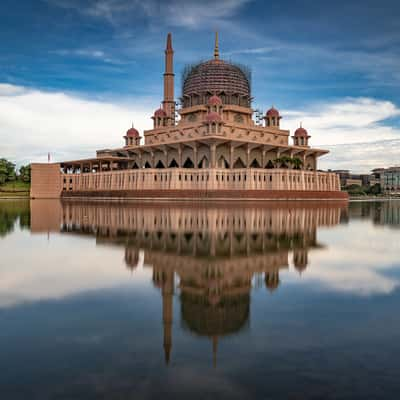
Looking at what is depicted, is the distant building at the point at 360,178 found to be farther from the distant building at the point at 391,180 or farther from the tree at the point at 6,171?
the tree at the point at 6,171

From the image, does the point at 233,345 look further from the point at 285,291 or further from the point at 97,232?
the point at 97,232

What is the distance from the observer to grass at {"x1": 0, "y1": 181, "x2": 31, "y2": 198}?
265 feet

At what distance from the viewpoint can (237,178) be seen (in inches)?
2072

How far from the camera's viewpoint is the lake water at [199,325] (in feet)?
13.5

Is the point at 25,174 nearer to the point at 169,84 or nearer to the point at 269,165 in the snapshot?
the point at 169,84

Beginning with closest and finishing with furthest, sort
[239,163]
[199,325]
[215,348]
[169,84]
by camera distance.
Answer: [215,348] < [199,325] < [239,163] < [169,84]

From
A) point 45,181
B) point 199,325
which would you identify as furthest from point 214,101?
point 199,325

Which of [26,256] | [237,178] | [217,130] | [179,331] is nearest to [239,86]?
[217,130]

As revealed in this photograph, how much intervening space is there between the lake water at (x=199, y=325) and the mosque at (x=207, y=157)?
40.1 m

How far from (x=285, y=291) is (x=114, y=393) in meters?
4.46

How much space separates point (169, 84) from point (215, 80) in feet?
33.6

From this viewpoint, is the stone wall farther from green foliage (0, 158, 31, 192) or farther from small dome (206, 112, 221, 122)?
small dome (206, 112, 221, 122)

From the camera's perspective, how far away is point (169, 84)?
70750 mm

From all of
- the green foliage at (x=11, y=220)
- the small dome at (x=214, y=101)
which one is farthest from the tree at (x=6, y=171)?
the green foliage at (x=11, y=220)
